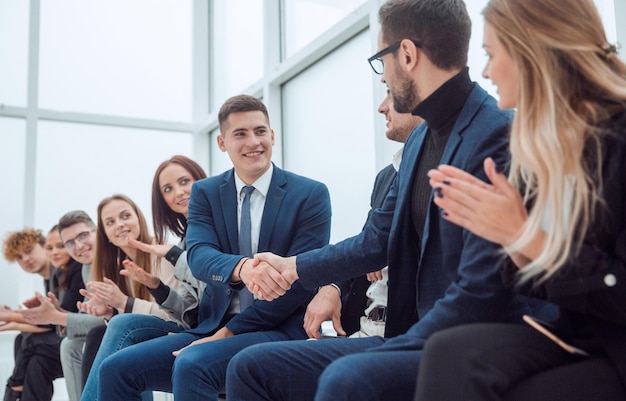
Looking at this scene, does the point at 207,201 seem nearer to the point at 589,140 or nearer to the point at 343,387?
the point at 343,387

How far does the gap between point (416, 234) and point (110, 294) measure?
70.0 inches

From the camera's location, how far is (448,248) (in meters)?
1.31

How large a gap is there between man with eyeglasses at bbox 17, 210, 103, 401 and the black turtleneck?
190 centimetres

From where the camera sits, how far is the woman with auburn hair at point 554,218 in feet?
3.19

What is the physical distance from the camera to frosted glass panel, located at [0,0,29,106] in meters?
5.46

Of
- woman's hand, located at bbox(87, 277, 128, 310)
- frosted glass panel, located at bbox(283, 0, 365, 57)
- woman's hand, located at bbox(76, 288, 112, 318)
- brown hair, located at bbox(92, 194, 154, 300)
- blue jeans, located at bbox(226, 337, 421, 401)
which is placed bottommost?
blue jeans, located at bbox(226, 337, 421, 401)

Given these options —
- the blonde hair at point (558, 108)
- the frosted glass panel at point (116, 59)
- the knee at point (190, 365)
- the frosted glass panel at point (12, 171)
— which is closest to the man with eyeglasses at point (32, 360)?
the frosted glass panel at point (12, 171)

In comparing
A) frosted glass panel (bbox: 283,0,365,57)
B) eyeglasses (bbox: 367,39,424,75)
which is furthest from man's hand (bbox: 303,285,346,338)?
frosted glass panel (bbox: 283,0,365,57)

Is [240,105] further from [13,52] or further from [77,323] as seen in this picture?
[13,52]

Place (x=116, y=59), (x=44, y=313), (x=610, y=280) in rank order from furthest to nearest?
(x=116, y=59) → (x=44, y=313) → (x=610, y=280)

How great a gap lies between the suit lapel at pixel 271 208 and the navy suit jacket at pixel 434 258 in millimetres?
614

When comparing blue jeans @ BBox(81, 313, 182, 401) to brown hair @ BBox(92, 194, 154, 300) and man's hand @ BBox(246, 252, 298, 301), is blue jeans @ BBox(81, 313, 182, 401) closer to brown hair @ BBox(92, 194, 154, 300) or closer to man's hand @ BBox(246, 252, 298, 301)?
brown hair @ BBox(92, 194, 154, 300)

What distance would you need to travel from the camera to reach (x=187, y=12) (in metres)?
6.34

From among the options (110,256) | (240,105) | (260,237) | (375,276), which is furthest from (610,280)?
(110,256)
